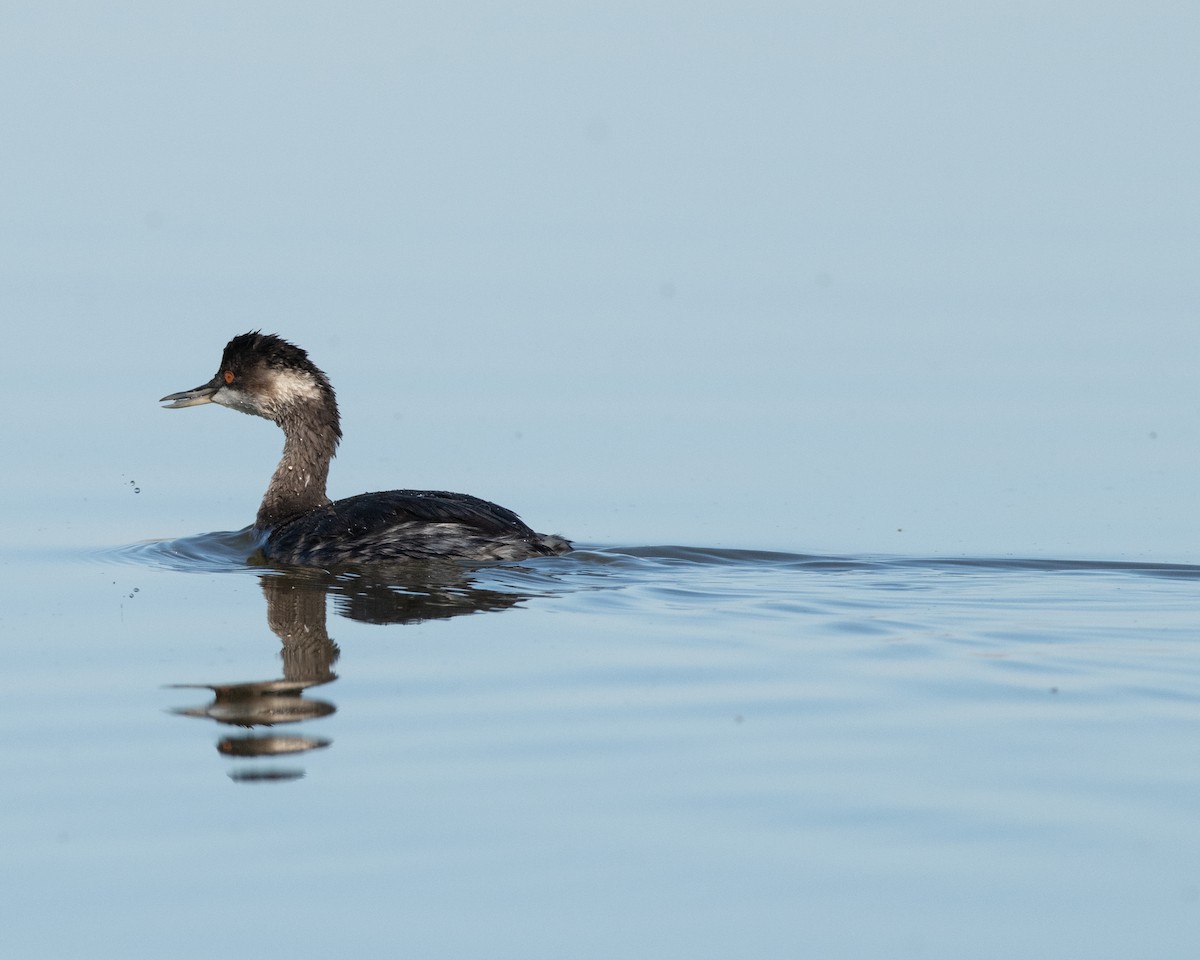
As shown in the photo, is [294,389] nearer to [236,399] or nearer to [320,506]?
[236,399]

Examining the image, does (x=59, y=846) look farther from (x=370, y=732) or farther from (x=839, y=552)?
(x=839, y=552)

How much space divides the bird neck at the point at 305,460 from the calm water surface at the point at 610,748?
1550 mm

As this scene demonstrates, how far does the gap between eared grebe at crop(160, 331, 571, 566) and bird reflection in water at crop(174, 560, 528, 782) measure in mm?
156

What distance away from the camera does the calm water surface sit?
5.65 meters

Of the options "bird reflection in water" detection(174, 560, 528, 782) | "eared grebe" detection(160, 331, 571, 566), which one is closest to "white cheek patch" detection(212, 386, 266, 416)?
"eared grebe" detection(160, 331, 571, 566)

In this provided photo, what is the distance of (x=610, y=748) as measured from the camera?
23.6 feet

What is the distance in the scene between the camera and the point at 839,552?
1165 centimetres

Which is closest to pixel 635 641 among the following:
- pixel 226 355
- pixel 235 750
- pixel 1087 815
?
pixel 235 750

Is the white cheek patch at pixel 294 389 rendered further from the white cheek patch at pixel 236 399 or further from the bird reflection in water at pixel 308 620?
the bird reflection in water at pixel 308 620

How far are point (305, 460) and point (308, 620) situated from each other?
294 centimetres

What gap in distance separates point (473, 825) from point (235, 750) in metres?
1.40

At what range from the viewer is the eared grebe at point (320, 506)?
1122 cm

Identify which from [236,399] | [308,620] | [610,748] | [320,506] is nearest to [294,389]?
[236,399]

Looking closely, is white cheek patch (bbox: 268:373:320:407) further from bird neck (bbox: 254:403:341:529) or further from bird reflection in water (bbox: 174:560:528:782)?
bird reflection in water (bbox: 174:560:528:782)
